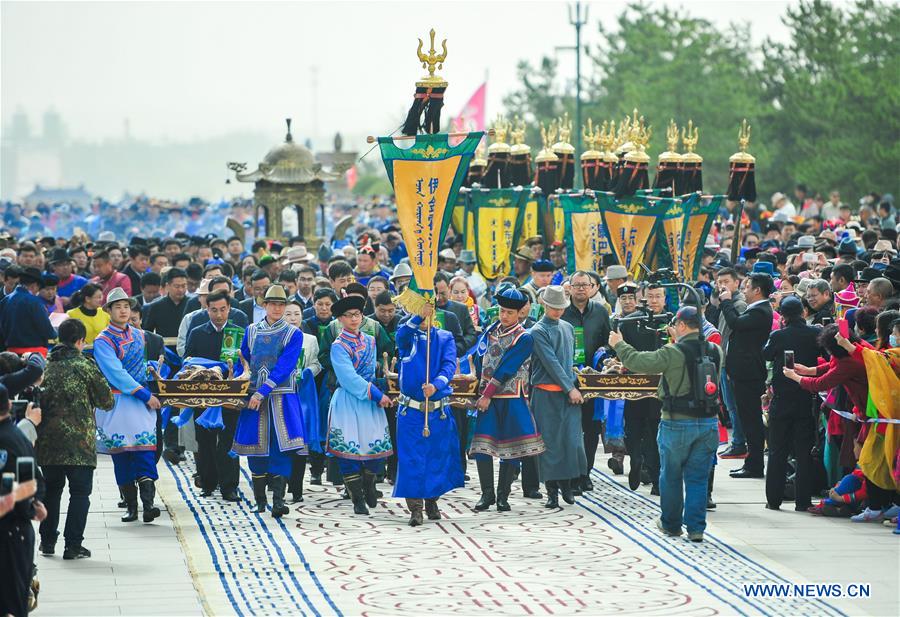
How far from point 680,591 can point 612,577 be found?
56cm

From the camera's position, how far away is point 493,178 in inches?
817

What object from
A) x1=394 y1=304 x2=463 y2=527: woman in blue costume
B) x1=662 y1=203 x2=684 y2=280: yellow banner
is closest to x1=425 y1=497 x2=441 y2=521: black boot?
x1=394 y1=304 x2=463 y2=527: woman in blue costume

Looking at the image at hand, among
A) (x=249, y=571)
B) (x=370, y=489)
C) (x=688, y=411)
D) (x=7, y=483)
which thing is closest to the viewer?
(x=7, y=483)

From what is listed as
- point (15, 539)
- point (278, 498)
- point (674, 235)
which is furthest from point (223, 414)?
point (674, 235)

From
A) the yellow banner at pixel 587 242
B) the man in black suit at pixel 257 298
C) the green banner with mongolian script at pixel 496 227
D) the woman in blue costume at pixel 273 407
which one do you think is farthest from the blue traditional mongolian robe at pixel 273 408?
the green banner with mongolian script at pixel 496 227

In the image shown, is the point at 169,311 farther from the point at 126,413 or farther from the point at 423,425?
the point at 423,425

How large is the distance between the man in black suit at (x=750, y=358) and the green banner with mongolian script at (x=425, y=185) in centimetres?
269

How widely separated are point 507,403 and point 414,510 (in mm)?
1237

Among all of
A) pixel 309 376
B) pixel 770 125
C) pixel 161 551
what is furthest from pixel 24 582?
pixel 770 125

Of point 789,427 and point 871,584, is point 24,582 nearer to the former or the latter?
point 871,584

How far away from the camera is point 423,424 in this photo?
39.0 ft

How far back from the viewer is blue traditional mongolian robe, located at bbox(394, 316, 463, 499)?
1182cm

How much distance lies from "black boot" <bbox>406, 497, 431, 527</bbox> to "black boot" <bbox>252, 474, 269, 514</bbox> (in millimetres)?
1262

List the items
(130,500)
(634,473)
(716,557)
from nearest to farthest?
(716,557) → (130,500) → (634,473)
